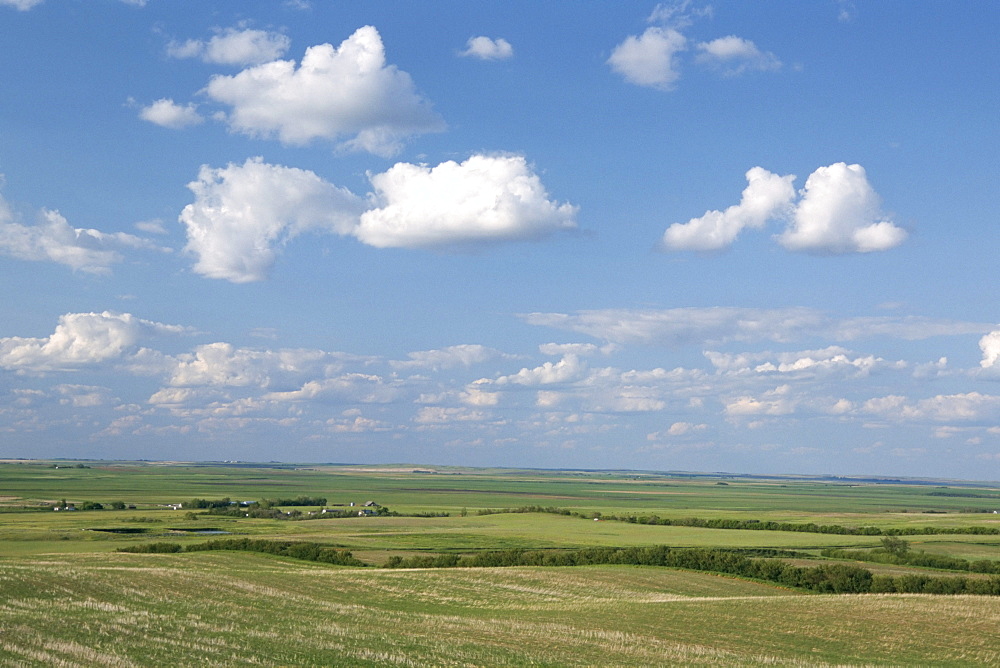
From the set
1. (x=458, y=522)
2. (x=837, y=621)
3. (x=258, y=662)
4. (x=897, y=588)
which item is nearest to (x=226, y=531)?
(x=458, y=522)

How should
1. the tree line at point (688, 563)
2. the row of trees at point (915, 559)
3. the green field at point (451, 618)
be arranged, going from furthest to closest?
the row of trees at point (915, 559) → the tree line at point (688, 563) → the green field at point (451, 618)

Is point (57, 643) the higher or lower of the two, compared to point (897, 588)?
higher

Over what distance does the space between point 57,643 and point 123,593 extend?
42.4 feet

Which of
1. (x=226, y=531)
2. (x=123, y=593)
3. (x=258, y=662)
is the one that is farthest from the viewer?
(x=226, y=531)

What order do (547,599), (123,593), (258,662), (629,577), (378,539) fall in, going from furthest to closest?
(378,539), (629,577), (547,599), (123,593), (258,662)

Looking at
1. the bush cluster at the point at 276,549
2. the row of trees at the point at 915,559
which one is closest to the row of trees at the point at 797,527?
the row of trees at the point at 915,559

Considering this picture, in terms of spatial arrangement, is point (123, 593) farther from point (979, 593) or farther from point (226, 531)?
point (226, 531)

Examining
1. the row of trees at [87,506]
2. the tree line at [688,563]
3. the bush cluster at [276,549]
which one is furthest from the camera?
the row of trees at [87,506]

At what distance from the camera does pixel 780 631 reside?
133ft

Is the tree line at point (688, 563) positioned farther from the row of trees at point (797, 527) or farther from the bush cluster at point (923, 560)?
the row of trees at point (797, 527)

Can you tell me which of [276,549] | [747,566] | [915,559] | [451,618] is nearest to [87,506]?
[276,549]

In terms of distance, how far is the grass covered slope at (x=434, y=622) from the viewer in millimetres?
25984

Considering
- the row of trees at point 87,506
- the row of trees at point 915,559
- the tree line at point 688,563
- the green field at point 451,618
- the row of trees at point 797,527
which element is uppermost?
the green field at point 451,618

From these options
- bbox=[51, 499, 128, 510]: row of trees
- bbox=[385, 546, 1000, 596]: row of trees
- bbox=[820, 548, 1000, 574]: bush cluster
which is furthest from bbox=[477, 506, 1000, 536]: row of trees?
bbox=[51, 499, 128, 510]: row of trees
